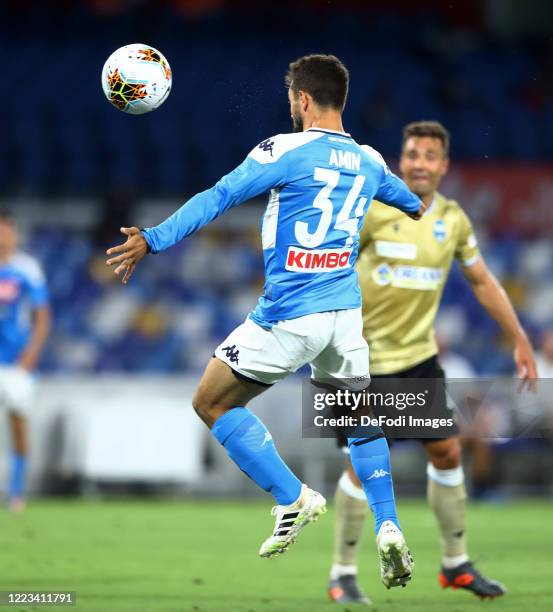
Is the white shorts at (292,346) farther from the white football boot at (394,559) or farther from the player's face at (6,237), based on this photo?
the player's face at (6,237)

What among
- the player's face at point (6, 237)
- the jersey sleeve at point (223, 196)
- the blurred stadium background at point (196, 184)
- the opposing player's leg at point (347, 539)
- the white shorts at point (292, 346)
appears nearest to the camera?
Answer: the jersey sleeve at point (223, 196)

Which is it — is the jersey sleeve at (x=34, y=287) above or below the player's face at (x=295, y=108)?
below

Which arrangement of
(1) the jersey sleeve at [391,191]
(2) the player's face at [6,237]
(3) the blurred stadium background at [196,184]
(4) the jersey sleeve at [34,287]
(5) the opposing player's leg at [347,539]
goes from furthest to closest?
1. (3) the blurred stadium background at [196,184]
2. (2) the player's face at [6,237]
3. (4) the jersey sleeve at [34,287]
4. (5) the opposing player's leg at [347,539]
5. (1) the jersey sleeve at [391,191]

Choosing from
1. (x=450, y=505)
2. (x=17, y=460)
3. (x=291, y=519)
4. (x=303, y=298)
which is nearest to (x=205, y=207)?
(x=303, y=298)

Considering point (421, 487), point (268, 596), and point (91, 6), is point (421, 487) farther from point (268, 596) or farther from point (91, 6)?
point (91, 6)

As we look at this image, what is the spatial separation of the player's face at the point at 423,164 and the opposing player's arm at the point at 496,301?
268mm

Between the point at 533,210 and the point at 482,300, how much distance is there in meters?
9.64

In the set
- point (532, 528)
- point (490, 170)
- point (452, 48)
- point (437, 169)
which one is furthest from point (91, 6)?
point (437, 169)

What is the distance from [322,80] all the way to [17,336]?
672cm

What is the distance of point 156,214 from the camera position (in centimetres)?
1670

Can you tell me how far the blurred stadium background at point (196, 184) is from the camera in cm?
1341

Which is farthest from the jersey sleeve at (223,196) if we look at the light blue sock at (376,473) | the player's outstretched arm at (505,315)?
the player's outstretched arm at (505,315)

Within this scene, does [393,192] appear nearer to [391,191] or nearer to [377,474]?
[391,191]

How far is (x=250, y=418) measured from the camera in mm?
5484
